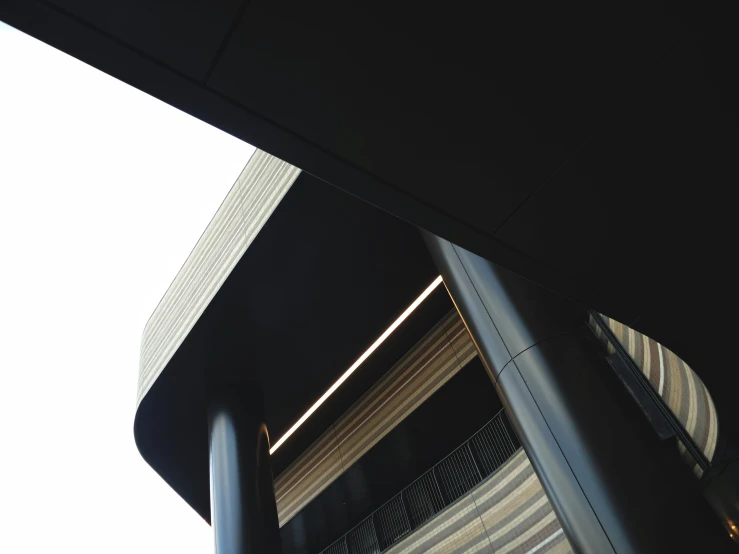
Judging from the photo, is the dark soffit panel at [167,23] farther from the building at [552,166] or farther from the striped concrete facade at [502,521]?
the striped concrete facade at [502,521]

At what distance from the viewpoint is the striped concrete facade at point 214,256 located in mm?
6770

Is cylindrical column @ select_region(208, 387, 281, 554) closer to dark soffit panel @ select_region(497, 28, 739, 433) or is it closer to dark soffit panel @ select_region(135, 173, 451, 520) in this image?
dark soffit panel @ select_region(135, 173, 451, 520)

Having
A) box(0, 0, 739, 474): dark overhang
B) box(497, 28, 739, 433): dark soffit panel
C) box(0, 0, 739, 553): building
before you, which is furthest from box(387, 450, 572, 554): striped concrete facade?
box(0, 0, 739, 474): dark overhang

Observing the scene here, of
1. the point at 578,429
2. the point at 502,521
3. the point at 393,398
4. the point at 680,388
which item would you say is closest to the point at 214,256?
the point at 393,398

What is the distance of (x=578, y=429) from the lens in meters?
3.62

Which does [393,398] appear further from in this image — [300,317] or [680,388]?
[680,388]

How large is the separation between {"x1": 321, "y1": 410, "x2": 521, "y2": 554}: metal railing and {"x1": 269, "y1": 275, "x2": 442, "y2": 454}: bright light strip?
1934mm

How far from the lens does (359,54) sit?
5.47ft

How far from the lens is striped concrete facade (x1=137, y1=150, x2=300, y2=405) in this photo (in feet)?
22.2

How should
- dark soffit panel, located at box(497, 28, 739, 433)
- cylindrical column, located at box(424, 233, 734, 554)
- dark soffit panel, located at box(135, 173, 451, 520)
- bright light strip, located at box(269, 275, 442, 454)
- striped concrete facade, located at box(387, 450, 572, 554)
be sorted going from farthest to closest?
bright light strip, located at box(269, 275, 442, 454) → dark soffit panel, located at box(135, 173, 451, 520) → striped concrete facade, located at box(387, 450, 572, 554) → cylindrical column, located at box(424, 233, 734, 554) → dark soffit panel, located at box(497, 28, 739, 433)

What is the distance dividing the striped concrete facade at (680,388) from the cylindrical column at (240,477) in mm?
5183

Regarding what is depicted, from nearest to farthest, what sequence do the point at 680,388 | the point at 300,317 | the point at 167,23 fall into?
1. the point at 167,23
2. the point at 680,388
3. the point at 300,317

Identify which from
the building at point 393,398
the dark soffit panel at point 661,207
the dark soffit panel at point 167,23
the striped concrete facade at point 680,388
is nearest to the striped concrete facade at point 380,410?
the building at point 393,398

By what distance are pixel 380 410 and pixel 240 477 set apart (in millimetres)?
2456
